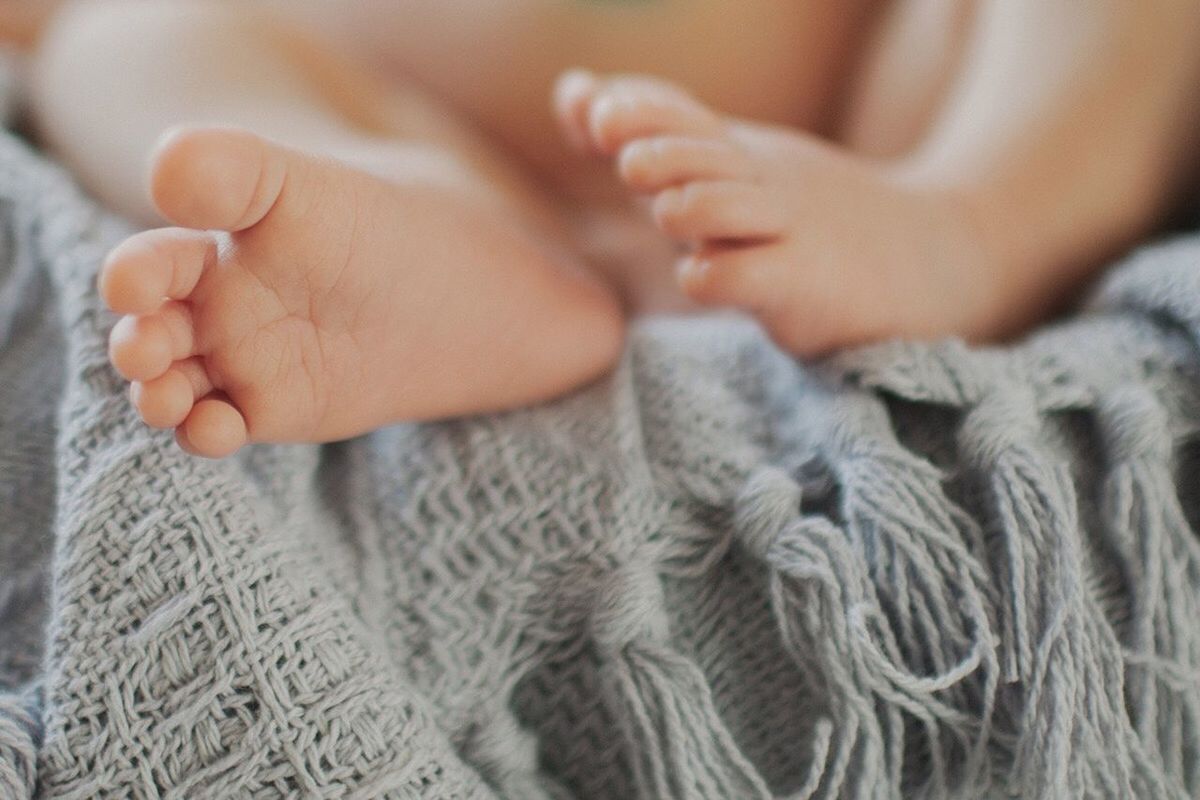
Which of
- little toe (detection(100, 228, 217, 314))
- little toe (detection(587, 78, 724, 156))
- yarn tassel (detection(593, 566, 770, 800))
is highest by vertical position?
little toe (detection(587, 78, 724, 156))

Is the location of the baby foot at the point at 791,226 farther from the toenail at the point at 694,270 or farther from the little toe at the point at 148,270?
the little toe at the point at 148,270

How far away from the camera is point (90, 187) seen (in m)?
0.69

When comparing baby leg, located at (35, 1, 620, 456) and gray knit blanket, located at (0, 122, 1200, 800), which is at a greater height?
baby leg, located at (35, 1, 620, 456)

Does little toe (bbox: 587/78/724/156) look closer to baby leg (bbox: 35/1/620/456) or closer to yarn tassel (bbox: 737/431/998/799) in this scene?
baby leg (bbox: 35/1/620/456)

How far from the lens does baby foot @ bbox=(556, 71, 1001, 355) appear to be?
1.85 feet

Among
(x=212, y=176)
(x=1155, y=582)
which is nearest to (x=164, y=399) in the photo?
(x=212, y=176)

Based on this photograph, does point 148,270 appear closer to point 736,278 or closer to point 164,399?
point 164,399

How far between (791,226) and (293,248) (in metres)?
0.29

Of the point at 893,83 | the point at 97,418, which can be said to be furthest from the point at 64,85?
the point at 893,83

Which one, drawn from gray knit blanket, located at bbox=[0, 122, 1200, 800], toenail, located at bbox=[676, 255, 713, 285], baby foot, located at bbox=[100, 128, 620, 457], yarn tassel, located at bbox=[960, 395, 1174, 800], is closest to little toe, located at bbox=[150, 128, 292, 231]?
baby foot, located at bbox=[100, 128, 620, 457]

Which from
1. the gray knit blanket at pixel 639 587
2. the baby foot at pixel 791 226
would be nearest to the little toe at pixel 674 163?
the baby foot at pixel 791 226

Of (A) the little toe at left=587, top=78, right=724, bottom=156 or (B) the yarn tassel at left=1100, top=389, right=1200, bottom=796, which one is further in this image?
(A) the little toe at left=587, top=78, right=724, bottom=156

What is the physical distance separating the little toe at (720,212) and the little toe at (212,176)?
9.0 inches

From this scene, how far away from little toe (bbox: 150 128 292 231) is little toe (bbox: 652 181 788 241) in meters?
0.23
